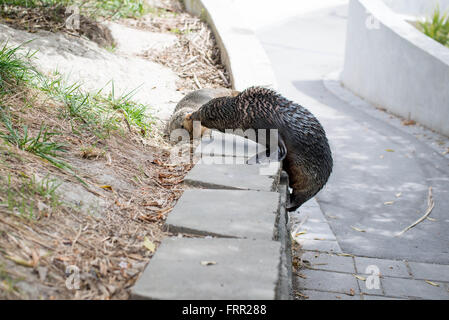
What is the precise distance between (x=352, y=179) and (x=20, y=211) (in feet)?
14.9

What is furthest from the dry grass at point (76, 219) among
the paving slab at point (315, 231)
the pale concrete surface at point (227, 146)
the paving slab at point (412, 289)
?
the paving slab at point (412, 289)

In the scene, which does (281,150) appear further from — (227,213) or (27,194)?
(27,194)

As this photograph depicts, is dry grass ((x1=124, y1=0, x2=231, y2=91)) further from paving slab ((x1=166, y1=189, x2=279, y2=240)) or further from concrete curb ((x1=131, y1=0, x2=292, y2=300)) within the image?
paving slab ((x1=166, y1=189, x2=279, y2=240))

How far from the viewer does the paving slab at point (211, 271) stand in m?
1.90

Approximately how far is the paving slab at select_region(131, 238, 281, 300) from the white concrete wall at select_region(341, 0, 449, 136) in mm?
6125

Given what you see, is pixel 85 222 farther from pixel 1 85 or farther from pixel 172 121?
pixel 172 121

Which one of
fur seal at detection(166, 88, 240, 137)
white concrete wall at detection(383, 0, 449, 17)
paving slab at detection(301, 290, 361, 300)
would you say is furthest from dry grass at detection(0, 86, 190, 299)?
white concrete wall at detection(383, 0, 449, 17)

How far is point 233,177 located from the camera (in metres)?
3.04

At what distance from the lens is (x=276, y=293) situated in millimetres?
1918

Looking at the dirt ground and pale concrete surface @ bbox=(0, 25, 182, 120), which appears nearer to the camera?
the dirt ground

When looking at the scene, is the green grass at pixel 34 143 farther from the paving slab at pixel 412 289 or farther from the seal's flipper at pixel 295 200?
the paving slab at pixel 412 289

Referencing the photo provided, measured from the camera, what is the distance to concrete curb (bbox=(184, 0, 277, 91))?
528cm

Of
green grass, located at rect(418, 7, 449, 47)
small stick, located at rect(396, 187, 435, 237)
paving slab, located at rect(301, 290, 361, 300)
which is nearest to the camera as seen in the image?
paving slab, located at rect(301, 290, 361, 300)
